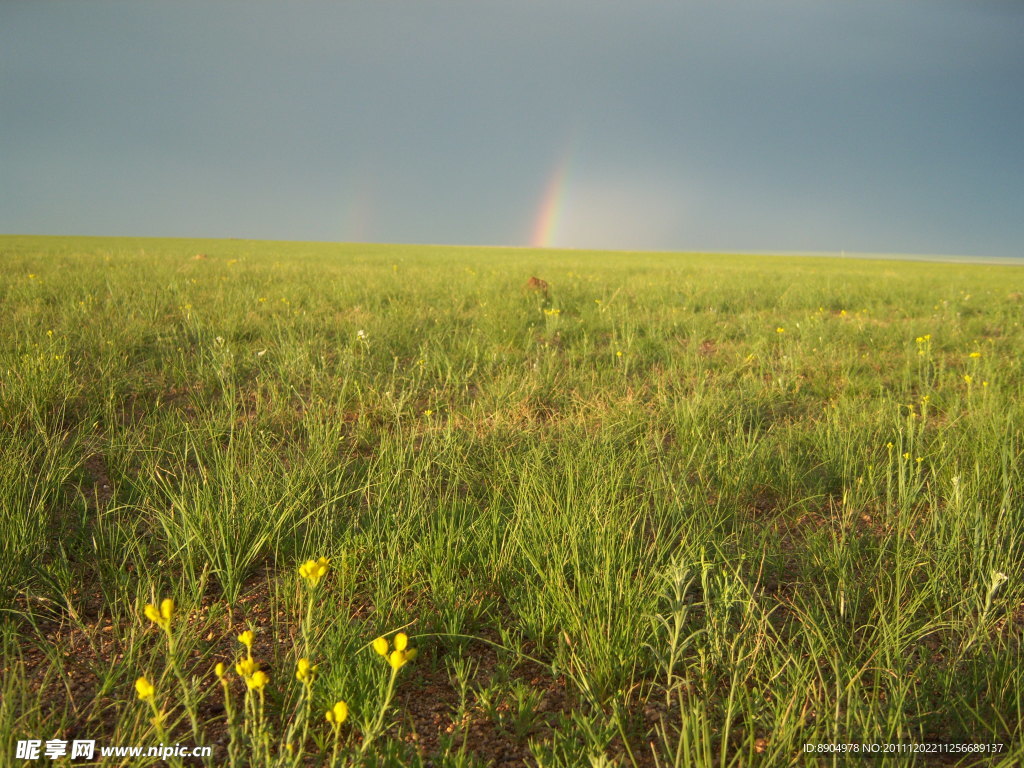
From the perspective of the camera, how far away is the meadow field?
1306 millimetres

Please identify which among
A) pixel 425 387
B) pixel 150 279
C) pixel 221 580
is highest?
pixel 150 279

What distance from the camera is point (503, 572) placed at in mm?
1832

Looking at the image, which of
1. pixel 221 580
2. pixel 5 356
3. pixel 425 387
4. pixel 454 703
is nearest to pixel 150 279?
pixel 5 356

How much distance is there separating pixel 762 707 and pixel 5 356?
437 cm

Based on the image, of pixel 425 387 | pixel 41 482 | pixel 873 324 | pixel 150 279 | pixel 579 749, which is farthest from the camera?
pixel 150 279

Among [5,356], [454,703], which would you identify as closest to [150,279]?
[5,356]

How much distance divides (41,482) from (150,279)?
7.52 m

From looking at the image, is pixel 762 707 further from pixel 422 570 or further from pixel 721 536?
pixel 422 570

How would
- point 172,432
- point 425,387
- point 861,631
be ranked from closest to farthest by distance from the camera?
point 861,631 < point 172,432 < point 425,387

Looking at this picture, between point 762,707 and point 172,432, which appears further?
point 172,432

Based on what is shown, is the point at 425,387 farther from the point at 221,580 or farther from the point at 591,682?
the point at 591,682

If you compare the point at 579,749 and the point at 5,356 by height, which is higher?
the point at 5,356

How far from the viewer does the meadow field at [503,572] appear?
1.31 meters

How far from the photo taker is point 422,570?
1.83m
